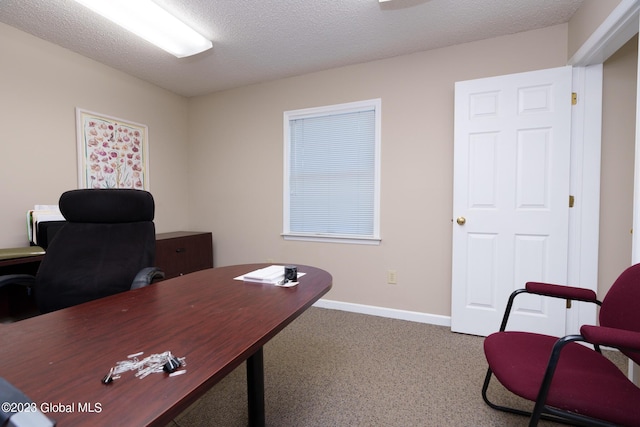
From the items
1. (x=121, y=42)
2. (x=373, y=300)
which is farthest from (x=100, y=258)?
(x=373, y=300)

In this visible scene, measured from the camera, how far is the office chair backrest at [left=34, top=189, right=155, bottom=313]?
1.44 metres

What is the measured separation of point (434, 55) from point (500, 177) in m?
1.27

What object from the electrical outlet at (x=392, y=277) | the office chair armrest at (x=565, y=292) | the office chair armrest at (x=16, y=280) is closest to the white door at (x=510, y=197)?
the electrical outlet at (x=392, y=277)

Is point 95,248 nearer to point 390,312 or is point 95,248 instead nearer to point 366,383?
point 366,383

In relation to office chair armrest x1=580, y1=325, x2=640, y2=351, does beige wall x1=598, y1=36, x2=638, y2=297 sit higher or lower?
higher

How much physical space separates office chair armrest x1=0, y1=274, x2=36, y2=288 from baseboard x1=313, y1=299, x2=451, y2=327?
2.33 m

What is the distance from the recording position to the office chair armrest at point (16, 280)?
134cm

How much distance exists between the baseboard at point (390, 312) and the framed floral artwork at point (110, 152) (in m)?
2.53

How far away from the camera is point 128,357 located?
733mm

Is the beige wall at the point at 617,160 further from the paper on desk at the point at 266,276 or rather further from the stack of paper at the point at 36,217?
the stack of paper at the point at 36,217

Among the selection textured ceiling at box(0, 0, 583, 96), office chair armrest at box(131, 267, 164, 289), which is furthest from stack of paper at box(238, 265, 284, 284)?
textured ceiling at box(0, 0, 583, 96)

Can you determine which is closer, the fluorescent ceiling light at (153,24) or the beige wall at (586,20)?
the beige wall at (586,20)

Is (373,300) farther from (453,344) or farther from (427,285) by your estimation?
(453,344)

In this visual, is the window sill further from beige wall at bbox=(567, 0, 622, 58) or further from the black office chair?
beige wall at bbox=(567, 0, 622, 58)
